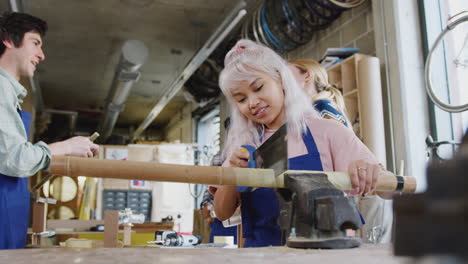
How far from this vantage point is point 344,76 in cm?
388

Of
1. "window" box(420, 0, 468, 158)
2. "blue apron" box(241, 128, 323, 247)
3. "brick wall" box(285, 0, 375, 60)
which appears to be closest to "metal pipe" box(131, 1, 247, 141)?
"brick wall" box(285, 0, 375, 60)

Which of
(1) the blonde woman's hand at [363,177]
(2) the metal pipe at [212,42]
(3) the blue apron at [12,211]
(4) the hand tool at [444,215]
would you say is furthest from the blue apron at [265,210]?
(2) the metal pipe at [212,42]

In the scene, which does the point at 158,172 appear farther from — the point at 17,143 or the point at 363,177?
the point at 17,143

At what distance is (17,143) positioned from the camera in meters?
1.53

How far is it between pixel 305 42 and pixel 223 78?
13.5 feet

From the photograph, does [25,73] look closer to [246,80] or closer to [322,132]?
[246,80]

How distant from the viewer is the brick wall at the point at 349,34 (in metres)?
4.16

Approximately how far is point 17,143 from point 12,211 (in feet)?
1.06

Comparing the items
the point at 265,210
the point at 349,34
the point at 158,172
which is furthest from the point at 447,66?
the point at 158,172

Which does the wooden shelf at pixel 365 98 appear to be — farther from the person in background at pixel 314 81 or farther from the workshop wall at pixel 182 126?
the workshop wall at pixel 182 126

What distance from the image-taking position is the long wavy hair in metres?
1.29

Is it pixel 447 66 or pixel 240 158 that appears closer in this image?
pixel 240 158

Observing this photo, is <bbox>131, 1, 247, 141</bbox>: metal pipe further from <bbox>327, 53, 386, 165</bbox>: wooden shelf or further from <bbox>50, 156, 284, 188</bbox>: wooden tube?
<bbox>50, 156, 284, 188</bbox>: wooden tube

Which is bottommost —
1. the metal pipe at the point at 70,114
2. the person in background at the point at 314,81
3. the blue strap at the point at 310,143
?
the blue strap at the point at 310,143
